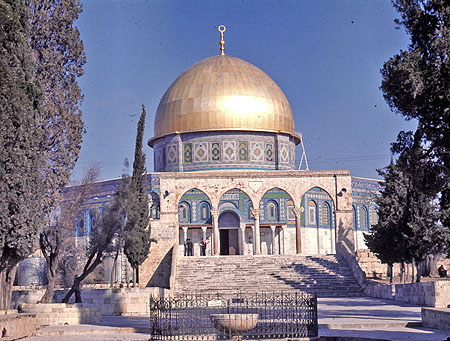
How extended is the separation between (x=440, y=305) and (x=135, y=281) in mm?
12380

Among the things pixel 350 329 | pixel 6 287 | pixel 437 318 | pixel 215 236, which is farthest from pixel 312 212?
pixel 437 318

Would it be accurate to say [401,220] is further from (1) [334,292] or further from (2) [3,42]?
(2) [3,42]

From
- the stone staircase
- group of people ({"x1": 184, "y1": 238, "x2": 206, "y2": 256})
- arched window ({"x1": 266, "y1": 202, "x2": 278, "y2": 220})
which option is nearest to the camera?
the stone staircase

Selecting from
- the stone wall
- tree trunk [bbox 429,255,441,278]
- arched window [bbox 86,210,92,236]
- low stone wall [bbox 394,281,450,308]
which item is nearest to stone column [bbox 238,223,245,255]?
the stone wall

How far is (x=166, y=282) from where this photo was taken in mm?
24688

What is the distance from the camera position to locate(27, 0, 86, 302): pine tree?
14.0 metres

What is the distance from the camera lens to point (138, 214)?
74.0 feet

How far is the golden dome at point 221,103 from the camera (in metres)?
34.1

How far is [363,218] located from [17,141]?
88.5ft

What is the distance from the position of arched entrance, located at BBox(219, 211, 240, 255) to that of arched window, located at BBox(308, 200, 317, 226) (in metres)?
3.70

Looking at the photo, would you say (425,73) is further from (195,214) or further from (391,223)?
(195,214)

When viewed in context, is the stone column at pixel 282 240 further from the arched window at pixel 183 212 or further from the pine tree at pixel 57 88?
the pine tree at pixel 57 88

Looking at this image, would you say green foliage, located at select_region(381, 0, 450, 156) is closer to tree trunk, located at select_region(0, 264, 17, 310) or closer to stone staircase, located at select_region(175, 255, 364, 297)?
tree trunk, located at select_region(0, 264, 17, 310)

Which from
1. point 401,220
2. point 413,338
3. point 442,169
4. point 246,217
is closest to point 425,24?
point 442,169
